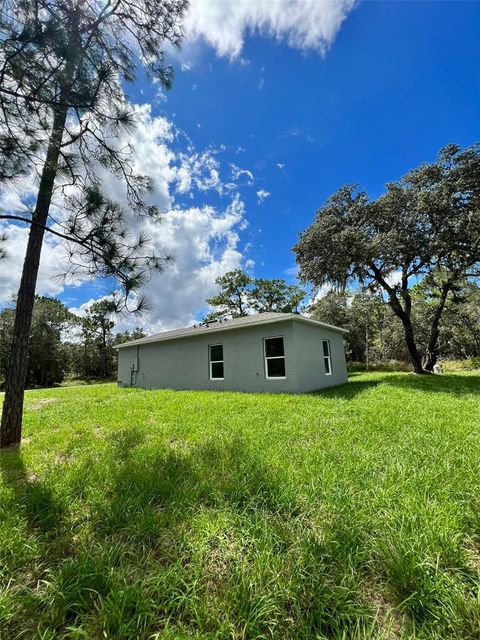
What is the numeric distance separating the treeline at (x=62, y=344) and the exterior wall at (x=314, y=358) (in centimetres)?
2127

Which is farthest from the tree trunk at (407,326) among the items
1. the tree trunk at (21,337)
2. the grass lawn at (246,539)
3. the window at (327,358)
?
the tree trunk at (21,337)

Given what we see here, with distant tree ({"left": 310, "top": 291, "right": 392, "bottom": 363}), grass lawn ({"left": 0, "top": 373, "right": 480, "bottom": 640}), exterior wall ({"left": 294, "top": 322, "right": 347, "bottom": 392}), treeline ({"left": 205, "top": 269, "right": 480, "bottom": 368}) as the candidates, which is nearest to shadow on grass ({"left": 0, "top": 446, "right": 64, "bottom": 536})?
grass lawn ({"left": 0, "top": 373, "right": 480, "bottom": 640})

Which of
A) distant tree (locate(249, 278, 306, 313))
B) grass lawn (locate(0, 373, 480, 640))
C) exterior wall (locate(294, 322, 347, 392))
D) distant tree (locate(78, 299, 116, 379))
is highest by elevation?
distant tree (locate(249, 278, 306, 313))

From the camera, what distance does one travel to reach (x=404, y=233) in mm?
10539

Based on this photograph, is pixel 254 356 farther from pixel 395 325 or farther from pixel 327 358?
pixel 395 325

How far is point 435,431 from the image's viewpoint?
12.8 ft

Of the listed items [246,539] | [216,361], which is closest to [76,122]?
[246,539]

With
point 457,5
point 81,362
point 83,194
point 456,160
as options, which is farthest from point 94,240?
point 81,362

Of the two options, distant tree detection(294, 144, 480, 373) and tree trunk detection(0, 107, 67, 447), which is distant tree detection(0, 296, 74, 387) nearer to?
tree trunk detection(0, 107, 67, 447)

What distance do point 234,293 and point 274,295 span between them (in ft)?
12.7

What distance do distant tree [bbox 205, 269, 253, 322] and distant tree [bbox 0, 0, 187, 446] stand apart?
21.6 metres

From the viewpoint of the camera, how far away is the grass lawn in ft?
4.44

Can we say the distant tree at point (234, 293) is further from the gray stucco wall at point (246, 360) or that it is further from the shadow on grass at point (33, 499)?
the shadow on grass at point (33, 499)

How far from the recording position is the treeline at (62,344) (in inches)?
1024
